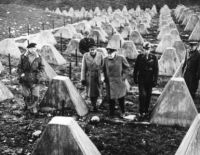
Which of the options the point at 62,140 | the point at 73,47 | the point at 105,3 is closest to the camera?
the point at 62,140

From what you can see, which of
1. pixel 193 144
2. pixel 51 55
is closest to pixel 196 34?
pixel 51 55

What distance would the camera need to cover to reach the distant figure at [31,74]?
7.32 metres

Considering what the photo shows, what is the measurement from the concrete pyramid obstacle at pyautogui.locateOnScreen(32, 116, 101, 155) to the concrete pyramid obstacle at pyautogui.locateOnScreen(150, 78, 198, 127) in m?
2.62

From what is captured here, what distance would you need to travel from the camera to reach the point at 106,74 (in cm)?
727

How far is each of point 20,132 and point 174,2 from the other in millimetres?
37075

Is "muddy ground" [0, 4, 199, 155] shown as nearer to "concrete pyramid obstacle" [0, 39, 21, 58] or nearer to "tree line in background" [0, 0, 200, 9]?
"concrete pyramid obstacle" [0, 39, 21, 58]

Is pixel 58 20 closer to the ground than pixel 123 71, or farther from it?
farther from it

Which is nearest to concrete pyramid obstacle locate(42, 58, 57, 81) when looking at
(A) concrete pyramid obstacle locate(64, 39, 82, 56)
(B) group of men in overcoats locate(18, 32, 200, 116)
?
(B) group of men in overcoats locate(18, 32, 200, 116)

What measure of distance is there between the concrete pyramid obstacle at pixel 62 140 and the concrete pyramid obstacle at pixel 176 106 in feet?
8.59

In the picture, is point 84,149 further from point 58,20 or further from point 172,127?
point 58,20

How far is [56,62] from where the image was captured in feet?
39.8

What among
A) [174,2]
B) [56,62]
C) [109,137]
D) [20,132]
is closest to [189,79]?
[109,137]

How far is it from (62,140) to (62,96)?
2.87 metres

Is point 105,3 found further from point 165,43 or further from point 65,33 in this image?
point 165,43
